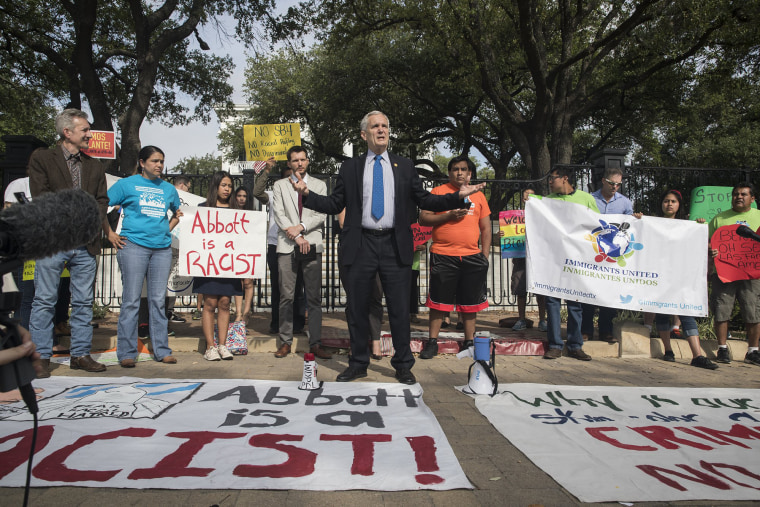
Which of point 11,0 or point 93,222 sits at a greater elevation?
point 11,0

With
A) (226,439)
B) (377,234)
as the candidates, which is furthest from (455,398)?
(226,439)

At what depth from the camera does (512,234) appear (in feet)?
25.9

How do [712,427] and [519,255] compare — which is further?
[519,255]

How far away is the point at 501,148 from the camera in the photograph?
2841 centimetres

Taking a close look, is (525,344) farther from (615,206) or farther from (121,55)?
(121,55)

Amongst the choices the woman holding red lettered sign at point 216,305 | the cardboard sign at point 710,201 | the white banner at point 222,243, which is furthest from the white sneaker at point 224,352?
the cardboard sign at point 710,201

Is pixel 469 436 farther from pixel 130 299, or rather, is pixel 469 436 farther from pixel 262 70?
pixel 262 70

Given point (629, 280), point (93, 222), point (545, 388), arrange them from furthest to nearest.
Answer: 1. point (629, 280)
2. point (545, 388)
3. point (93, 222)

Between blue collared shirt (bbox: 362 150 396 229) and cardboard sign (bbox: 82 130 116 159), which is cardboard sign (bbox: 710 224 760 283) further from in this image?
cardboard sign (bbox: 82 130 116 159)

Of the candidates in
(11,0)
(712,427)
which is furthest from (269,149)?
(11,0)

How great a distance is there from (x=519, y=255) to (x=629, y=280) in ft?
5.94

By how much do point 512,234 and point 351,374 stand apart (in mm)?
4117

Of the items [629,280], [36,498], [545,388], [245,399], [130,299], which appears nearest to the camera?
[36,498]

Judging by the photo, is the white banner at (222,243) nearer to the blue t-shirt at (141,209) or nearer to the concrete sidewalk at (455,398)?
the blue t-shirt at (141,209)
